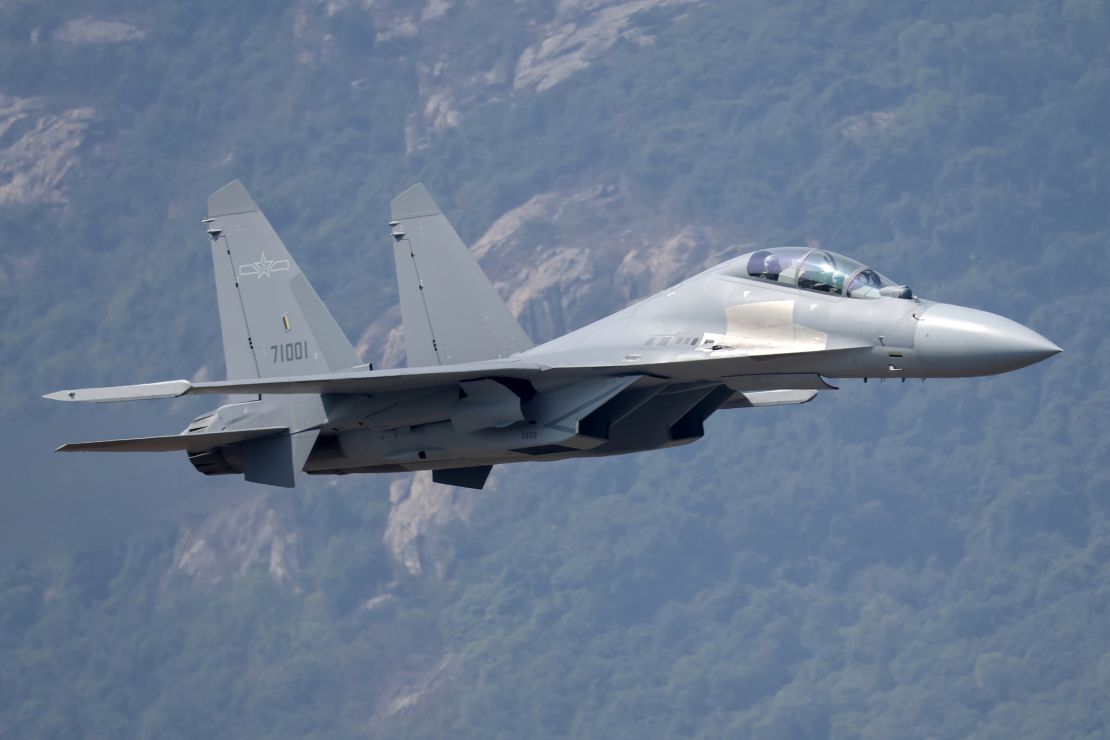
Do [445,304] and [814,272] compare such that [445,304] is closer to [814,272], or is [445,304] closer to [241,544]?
[814,272]

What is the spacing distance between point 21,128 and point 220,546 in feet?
139

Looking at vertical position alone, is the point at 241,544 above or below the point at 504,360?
below

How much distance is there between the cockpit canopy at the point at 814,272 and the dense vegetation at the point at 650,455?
4318 cm

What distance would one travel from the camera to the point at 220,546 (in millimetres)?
106188

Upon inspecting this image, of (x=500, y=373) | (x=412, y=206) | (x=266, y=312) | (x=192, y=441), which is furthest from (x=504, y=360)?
(x=266, y=312)

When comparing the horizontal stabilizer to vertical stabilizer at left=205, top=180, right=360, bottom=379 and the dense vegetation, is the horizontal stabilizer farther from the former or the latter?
the dense vegetation

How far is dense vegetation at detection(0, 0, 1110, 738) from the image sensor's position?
342 feet

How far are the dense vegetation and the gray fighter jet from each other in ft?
124

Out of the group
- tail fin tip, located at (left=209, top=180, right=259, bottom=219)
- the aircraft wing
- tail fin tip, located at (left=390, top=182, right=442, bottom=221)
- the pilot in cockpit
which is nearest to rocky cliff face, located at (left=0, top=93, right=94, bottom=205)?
tail fin tip, located at (left=209, top=180, right=259, bottom=219)

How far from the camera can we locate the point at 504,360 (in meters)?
26.8

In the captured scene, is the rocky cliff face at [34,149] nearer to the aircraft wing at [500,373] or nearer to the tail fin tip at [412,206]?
the tail fin tip at [412,206]

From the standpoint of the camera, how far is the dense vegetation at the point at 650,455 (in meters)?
104

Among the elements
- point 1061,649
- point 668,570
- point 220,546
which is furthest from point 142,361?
point 1061,649

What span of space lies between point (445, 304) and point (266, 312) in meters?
2.52
